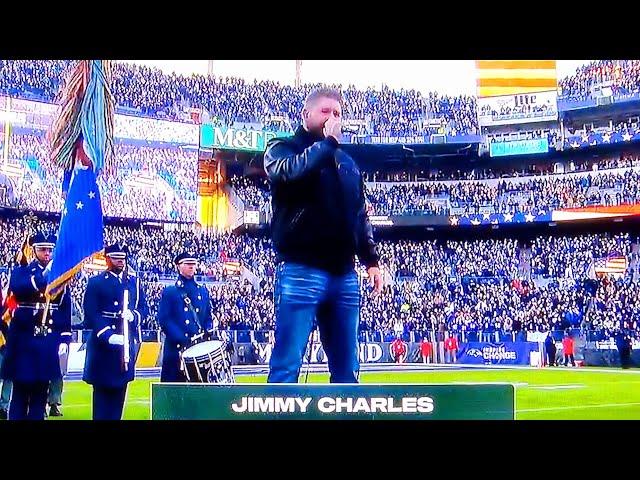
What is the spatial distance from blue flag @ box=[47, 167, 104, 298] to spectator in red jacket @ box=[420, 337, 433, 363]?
2816 millimetres

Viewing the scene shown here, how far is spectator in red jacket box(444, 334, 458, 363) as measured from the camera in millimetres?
7191

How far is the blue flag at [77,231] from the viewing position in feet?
23.2

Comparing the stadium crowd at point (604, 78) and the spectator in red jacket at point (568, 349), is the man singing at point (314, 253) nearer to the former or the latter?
the spectator in red jacket at point (568, 349)

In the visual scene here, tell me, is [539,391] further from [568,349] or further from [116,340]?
[116,340]

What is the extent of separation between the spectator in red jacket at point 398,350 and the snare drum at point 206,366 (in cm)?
134

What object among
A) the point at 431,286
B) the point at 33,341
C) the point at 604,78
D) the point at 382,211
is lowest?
the point at 33,341

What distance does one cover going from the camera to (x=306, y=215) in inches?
275

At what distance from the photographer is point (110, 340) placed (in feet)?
22.8

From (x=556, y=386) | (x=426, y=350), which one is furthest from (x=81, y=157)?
(x=556, y=386)

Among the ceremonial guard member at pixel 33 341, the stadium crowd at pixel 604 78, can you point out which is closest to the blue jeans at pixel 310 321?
the ceremonial guard member at pixel 33 341

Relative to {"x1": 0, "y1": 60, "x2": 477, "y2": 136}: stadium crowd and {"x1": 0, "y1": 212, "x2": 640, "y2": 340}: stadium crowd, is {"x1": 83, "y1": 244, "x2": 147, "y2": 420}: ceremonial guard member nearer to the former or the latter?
{"x1": 0, "y1": 212, "x2": 640, "y2": 340}: stadium crowd

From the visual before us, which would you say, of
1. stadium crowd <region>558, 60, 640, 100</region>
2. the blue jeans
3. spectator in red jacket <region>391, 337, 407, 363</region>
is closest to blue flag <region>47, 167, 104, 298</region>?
the blue jeans

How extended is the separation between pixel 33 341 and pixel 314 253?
2420mm

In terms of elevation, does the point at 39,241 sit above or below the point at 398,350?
above
